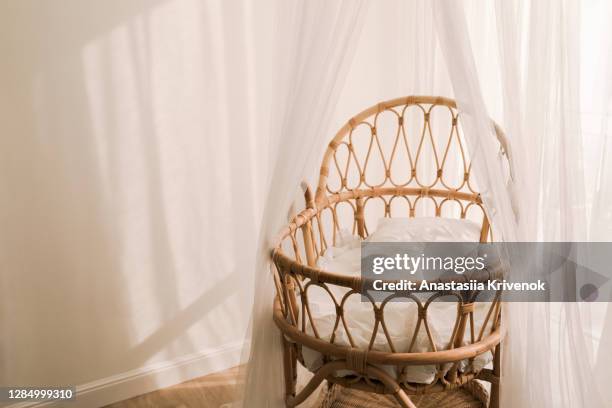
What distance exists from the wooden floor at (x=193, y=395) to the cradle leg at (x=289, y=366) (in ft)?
1.68

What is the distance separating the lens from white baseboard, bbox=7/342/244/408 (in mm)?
2242

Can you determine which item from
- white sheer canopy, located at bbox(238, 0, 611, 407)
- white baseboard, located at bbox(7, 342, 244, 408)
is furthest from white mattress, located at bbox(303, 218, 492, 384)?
white baseboard, located at bbox(7, 342, 244, 408)

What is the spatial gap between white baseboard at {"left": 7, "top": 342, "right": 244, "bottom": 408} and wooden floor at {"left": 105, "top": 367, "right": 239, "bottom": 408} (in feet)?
0.08

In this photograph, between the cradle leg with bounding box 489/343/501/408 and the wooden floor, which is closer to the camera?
the cradle leg with bounding box 489/343/501/408

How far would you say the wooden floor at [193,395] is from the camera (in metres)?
2.29

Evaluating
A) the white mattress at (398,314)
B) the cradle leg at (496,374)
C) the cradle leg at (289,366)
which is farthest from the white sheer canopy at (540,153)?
the cradle leg at (289,366)

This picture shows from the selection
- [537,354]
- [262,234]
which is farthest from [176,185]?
[537,354]

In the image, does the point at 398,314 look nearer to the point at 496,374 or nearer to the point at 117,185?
the point at 496,374

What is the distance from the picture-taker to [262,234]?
1758 millimetres

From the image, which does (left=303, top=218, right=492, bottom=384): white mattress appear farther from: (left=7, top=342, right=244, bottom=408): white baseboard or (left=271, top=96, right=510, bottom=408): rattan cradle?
(left=7, top=342, right=244, bottom=408): white baseboard

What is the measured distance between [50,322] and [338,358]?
3.65 ft

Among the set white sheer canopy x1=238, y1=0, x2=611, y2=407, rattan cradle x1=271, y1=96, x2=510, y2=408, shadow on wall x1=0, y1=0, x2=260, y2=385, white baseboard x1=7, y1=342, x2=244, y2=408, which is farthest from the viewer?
white baseboard x1=7, y1=342, x2=244, y2=408

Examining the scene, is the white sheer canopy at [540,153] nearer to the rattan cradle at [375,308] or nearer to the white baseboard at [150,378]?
the rattan cradle at [375,308]

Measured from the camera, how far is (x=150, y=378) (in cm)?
236
